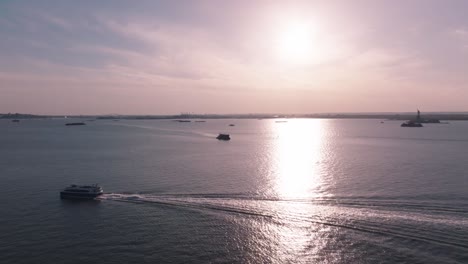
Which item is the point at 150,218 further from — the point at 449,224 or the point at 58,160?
the point at 58,160

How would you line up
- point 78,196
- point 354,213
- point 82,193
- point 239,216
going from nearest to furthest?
point 239,216
point 354,213
point 82,193
point 78,196

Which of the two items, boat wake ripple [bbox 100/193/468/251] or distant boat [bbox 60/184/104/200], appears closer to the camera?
boat wake ripple [bbox 100/193/468/251]

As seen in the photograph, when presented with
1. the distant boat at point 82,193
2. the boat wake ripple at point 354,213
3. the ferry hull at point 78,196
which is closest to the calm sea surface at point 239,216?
the boat wake ripple at point 354,213

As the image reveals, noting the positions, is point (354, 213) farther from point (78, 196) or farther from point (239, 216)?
point (78, 196)

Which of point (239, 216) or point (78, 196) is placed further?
point (78, 196)

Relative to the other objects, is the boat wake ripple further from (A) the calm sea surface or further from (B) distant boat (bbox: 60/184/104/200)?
(B) distant boat (bbox: 60/184/104/200)

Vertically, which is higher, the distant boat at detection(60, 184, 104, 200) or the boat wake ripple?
the distant boat at detection(60, 184, 104, 200)

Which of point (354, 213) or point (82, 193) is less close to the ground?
point (82, 193)

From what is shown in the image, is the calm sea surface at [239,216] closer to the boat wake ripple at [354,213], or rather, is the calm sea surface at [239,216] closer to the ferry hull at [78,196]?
the boat wake ripple at [354,213]

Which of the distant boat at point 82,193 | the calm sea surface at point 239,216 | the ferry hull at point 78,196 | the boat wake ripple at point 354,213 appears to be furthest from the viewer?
the distant boat at point 82,193

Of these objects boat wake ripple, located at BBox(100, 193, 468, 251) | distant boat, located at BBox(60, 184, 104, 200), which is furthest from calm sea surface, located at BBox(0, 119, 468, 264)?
distant boat, located at BBox(60, 184, 104, 200)

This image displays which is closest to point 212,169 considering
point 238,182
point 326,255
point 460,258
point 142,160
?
point 238,182

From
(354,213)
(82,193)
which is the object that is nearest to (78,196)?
(82,193)
